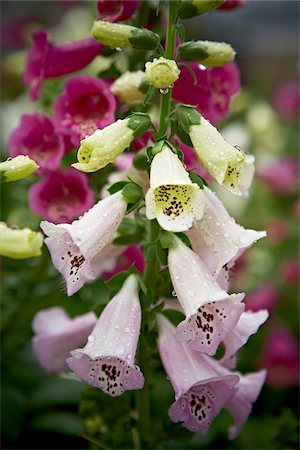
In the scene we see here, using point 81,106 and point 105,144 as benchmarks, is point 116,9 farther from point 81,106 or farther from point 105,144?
point 105,144

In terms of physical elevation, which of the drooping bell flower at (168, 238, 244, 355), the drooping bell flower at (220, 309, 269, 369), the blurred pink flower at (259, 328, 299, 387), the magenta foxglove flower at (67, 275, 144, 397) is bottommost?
the blurred pink flower at (259, 328, 299, 387)

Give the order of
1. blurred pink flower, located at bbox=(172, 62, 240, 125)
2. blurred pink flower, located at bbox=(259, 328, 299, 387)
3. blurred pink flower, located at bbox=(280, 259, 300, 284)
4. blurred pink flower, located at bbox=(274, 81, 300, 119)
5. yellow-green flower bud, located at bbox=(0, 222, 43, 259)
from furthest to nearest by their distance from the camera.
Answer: blurred pink flower, located at bbox=(274, 81, 300, 119), blurred pink flower, located at bbox=(280, 259, 300, 284), blurred pink flower, located at bbox=(259, 328, 299, 387), blurred pink flower, located at bbox=(172, 62, 240, 125), yellow-green flower bud, located at bbox=(0, 222, 43, 259)

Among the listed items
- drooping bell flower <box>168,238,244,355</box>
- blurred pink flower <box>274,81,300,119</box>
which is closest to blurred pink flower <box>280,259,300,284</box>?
blurred pink flower <box>274,81,300,119</box>

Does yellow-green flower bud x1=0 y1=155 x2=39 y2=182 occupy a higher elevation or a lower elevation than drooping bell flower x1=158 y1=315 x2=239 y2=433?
higher

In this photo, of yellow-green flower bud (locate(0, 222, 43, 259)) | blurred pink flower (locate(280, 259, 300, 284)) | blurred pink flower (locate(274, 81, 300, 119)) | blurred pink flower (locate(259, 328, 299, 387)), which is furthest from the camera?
blurred pink flower (locate(274, 81, 300, 119))

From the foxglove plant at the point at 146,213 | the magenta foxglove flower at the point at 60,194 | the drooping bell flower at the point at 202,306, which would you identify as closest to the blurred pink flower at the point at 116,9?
the foxglove plant at the point at 146,213

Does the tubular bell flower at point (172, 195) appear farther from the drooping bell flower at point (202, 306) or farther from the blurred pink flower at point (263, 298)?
the blurred pink flower at point (263, 298)

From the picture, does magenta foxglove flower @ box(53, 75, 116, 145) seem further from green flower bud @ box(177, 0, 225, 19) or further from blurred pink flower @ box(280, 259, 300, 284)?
blurred pink flower @ box(280, 259, 300, 284)
